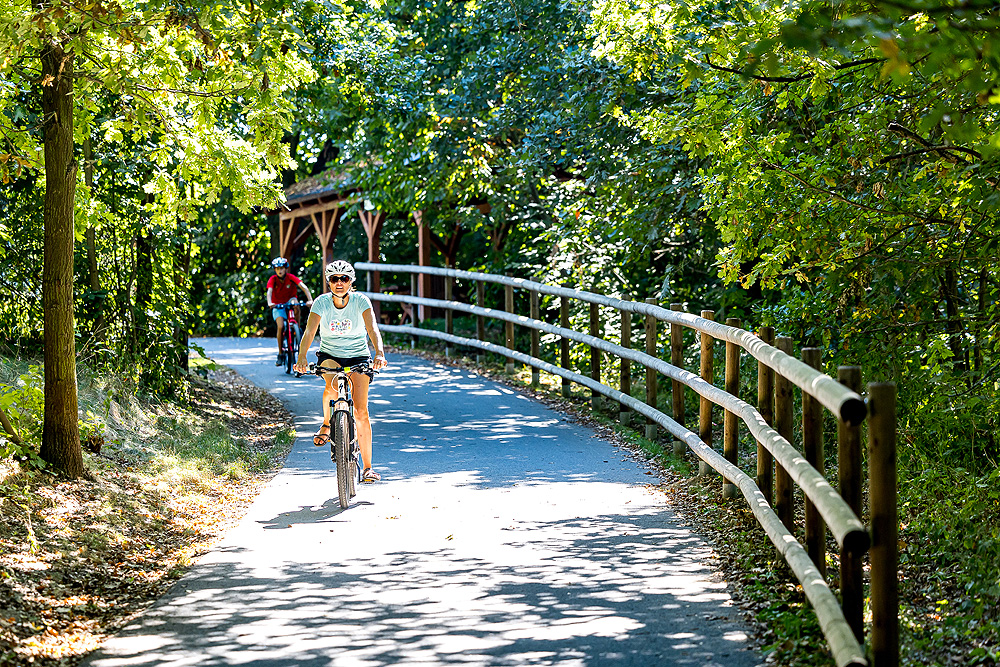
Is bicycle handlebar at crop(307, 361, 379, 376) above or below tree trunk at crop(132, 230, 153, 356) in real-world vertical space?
below

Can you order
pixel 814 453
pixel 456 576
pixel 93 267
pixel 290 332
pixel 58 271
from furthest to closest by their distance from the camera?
pixel 290 332, pixel 93 267, pixel 58 271, pixel 456 576, pixel 814 453

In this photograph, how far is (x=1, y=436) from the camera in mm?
8086

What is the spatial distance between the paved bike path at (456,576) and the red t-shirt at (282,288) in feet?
18.0

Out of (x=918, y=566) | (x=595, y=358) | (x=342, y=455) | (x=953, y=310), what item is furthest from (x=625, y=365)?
(x=918, y=566)

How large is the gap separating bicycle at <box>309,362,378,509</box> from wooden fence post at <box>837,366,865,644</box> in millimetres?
4394

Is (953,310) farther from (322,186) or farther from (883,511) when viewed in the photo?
(322,186)

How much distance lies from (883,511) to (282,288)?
12.7 metres

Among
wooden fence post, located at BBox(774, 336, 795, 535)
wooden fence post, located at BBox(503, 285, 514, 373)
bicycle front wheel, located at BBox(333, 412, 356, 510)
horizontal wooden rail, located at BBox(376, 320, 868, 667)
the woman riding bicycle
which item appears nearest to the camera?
horizontal wooden rail, located at BBox(376, 320, 868, 667)

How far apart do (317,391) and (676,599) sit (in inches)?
376

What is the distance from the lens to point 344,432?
866 cm

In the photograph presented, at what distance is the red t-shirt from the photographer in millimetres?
16188

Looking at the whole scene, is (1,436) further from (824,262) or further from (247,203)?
(824,262)

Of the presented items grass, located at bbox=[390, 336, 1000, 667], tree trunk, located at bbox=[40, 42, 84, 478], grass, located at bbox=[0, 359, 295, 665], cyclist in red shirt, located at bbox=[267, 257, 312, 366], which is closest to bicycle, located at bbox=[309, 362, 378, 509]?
grass, located at bbox=[0, 359, 295, 665]

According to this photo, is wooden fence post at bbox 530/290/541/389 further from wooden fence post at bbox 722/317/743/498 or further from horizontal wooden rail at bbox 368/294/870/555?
wooden fence post at bbox 722/317/743/498
